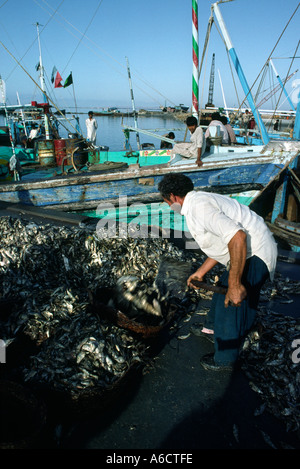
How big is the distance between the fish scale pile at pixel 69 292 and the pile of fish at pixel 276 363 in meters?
1.26

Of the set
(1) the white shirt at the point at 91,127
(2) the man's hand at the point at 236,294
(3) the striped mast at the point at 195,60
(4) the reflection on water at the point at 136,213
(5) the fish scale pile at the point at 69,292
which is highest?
(3) the striped mast at the point at 195,60

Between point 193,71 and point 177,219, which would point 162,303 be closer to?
point 177,219

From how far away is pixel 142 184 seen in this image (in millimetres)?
7477

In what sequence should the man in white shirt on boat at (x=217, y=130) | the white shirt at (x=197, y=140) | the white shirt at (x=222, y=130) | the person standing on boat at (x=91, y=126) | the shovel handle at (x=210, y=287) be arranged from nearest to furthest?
the shovel handle at (x=210, y=287) < the white shirt at (x=197, y=140) < the man in white shirt on boat at (x=217, y=130) < the white shirt at (x=222, y=130) < the person standing on boat at (x=91, y=126)

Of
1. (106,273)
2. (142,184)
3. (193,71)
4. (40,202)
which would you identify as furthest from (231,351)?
(193,71)

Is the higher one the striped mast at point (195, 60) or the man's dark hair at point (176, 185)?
the striped mast at point (195, 60)

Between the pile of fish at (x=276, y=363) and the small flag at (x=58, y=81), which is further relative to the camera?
the small flag at (x=58, y=81)

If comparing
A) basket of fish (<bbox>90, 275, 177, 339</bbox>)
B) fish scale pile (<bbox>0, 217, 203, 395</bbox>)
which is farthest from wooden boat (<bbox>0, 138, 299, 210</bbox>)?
basket of fish (<bbox>90, 275, 177, 339</bbox>)

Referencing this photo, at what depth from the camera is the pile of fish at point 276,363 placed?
2859 millimetres

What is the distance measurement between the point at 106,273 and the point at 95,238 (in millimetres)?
917

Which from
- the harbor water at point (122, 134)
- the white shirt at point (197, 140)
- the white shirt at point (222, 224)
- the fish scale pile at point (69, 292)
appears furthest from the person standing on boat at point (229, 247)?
the harbor water at point (122, 134)

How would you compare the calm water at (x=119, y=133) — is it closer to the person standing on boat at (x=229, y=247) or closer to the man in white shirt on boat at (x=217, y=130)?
the man in white shirt on boat at (x=217, y=130)

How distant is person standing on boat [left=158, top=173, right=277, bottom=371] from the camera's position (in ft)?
8.69

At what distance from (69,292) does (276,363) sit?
2873mm
